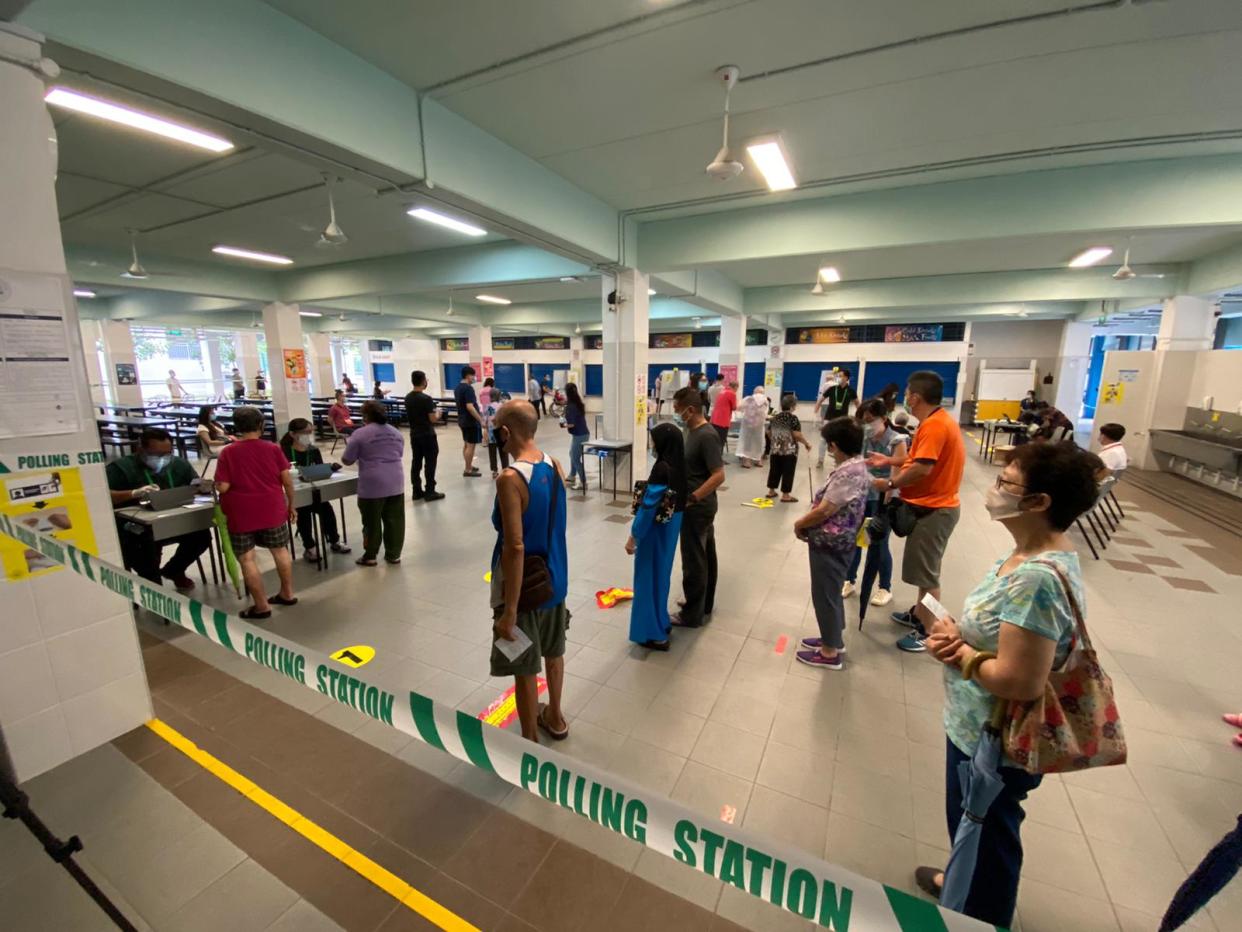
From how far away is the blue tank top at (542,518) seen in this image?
82.2 inches

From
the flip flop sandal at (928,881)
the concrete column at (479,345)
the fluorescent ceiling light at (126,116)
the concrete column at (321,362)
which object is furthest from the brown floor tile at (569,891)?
the concrete column at (321,362)

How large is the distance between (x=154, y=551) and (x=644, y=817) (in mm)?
4652

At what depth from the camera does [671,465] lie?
10.1 feet

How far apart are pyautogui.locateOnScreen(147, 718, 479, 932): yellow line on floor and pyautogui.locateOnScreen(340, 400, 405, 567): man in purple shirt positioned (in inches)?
89.7

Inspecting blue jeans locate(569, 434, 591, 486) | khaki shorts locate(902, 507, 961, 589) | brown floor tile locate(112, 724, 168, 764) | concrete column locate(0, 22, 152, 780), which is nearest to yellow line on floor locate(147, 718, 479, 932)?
brown floor tile locate(112, 724, 168, 764)

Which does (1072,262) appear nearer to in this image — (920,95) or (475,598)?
(920,95)

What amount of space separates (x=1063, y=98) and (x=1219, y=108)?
48.5 inches

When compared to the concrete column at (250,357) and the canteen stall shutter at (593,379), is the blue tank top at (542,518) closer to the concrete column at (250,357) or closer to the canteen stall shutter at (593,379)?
the canteen stall shutter at (593,379)

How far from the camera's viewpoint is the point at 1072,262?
784 cm

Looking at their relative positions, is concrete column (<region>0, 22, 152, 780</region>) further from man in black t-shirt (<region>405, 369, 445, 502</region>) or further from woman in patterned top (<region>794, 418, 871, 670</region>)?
man in black t-shirt (<region>405, 369, 445, 502</region>)

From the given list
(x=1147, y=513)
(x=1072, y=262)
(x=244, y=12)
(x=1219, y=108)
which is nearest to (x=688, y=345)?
(x=1072, y=262)

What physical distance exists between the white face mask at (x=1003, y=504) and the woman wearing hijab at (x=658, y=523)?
1.72 m

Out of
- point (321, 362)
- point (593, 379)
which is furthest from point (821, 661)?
point (593, 379)

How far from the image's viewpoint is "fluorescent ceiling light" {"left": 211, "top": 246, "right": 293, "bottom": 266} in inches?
305
